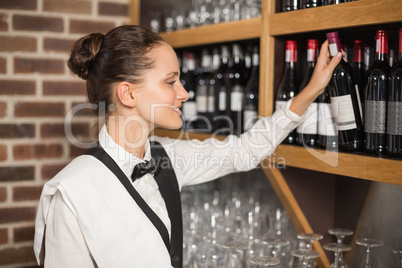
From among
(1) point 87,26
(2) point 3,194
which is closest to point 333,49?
(1) point 87,26

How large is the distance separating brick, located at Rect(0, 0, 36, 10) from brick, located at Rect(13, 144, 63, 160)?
0.56 metres

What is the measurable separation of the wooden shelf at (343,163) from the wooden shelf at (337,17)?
1.11ft

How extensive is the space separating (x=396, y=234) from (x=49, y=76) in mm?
1467

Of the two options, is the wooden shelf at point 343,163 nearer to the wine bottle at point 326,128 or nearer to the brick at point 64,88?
the wine bottle at point 326,128

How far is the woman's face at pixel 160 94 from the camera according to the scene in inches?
51.2

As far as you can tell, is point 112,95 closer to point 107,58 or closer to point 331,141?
point 107,58

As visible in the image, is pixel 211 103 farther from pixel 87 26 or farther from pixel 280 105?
pixel 87 26

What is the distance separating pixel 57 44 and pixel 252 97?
2.84 ft

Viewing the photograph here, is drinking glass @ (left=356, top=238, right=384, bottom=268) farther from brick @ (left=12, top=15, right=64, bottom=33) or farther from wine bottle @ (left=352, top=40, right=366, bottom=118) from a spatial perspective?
brick @ (left=12, top=15, right=64, bottom=33)

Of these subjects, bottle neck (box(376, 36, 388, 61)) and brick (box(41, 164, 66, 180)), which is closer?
bottle neck (box(376, 36, 388, 61))

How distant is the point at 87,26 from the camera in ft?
6.80

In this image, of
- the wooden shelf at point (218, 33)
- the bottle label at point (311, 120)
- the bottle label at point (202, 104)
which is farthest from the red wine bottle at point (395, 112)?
the bottle label at point (202, 104)

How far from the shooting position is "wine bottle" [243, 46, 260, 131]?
1662 mm

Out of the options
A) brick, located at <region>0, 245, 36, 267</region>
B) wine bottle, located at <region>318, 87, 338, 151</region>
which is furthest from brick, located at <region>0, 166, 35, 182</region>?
wine bottle, located at <region>318, 87, 338, 151</region>
